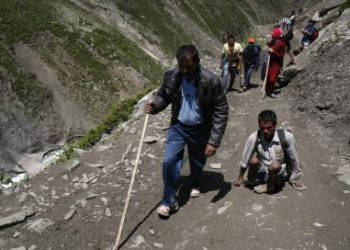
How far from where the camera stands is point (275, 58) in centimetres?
1545

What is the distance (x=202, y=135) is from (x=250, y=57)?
912 centimetres

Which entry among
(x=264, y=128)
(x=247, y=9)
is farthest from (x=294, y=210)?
(x=247, y=9)

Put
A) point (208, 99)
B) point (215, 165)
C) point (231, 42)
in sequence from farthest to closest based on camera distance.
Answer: point (231, 42)
point (215, 165)
point (208, 99)

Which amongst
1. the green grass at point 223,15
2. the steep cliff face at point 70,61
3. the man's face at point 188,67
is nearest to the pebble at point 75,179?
the man's face at point 188,67

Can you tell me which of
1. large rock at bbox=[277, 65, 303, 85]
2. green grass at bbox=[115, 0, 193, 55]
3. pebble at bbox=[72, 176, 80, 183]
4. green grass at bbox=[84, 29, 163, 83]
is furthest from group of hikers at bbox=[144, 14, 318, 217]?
green grass at bbox=[115, 0, 193, 55]

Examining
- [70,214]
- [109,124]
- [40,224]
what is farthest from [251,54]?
[40,224]

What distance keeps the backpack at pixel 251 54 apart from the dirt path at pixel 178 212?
6072mm

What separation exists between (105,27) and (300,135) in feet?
135

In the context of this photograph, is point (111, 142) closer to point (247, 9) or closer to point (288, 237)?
point (288, 237)

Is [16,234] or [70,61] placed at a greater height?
[70,61]

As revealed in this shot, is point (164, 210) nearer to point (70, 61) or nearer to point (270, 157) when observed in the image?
point (270, 157)

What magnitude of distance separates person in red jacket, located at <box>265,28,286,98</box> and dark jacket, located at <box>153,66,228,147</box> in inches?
333

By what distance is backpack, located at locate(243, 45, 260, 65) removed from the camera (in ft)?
52.6

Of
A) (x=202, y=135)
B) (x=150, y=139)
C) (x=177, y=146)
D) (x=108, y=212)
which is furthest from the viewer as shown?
(x=150, y=139)
